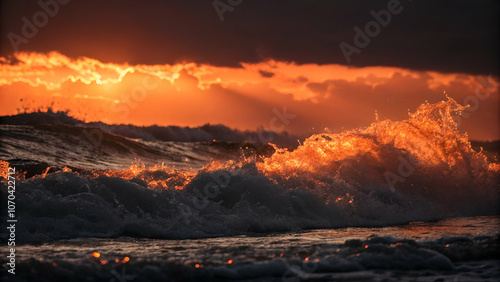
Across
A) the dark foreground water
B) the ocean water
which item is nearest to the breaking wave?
the ocean water

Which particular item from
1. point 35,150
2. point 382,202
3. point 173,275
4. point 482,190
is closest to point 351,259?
point 173,275

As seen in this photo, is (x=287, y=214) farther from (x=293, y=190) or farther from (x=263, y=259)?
(x=263, y=259)

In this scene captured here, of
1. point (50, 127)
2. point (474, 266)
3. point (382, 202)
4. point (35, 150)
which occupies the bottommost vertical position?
point (474, 266)

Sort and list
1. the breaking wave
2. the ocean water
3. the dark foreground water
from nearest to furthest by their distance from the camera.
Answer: the dark foreground water < the ocean water < the breaking wave

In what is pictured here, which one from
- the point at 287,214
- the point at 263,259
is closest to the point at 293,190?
the point at 287,214

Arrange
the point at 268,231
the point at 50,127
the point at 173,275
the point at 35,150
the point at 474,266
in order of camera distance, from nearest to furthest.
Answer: the point at 173,275 → the point at 474,266 → the point at 268,231 → the point at 35,150 → the point at 50,127

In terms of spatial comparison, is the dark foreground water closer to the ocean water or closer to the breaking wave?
the ocean water

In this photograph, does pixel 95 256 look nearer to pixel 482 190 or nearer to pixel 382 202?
pixel 382 202

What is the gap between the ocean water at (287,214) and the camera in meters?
6.91

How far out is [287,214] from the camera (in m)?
11.4

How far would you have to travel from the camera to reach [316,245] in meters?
8.41

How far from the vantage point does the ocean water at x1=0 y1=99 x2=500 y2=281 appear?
22.7ft

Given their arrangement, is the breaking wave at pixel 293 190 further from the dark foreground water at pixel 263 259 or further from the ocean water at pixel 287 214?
the dark foreground water at pixel 263 259

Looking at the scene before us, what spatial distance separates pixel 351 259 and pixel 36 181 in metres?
6.26
